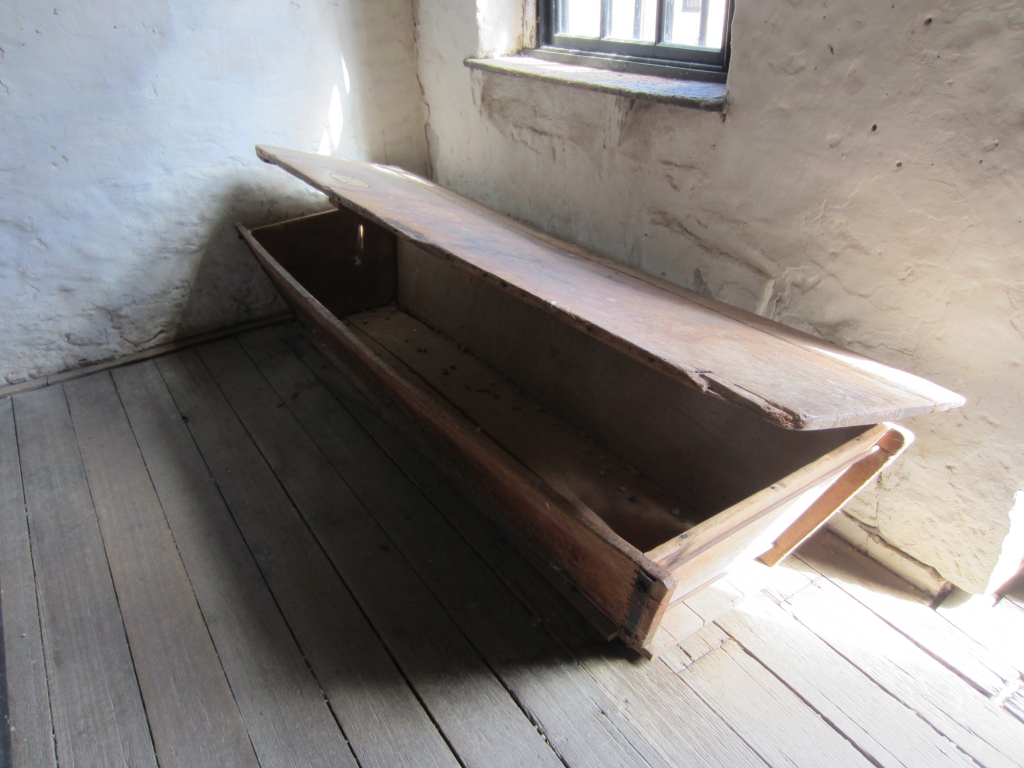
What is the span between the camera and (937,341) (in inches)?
61.2

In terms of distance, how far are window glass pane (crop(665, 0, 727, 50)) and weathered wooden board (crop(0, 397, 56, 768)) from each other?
8.90 ft

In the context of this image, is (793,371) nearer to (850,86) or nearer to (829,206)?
(829,206)

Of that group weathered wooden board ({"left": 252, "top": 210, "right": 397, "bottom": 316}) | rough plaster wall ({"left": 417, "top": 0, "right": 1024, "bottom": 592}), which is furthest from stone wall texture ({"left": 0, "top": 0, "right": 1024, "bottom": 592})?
weathered wooden board ({"left": 252, "top": 210, "right": 397, "bottom": 316})

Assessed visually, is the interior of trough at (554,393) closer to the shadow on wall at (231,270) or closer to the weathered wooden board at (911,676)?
the shadow on wall at (231,270)

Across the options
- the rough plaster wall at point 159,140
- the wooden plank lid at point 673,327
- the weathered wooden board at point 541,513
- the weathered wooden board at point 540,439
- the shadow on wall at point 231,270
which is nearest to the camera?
the wooden plank lid at point 673,327

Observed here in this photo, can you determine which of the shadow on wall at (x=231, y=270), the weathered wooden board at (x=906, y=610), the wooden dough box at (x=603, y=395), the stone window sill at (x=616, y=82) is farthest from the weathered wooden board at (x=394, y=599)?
the stone window sill at (x=616, y=82)

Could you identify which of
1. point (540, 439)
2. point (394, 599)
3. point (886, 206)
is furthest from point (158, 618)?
point (886, 206)

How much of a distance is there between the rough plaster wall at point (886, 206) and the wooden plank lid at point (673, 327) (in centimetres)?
18

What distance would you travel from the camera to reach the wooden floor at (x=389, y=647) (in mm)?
1454

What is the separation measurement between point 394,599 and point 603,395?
3.25 ft

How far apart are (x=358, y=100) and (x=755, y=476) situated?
8.59 ft

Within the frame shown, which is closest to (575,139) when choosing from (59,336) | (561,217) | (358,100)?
(561,217)

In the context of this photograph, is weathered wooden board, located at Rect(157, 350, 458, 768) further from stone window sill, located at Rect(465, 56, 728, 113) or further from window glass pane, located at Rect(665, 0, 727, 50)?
window glass pane, located at Rect(665, 0, 727, 50)

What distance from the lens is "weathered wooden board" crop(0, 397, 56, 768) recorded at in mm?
1453
